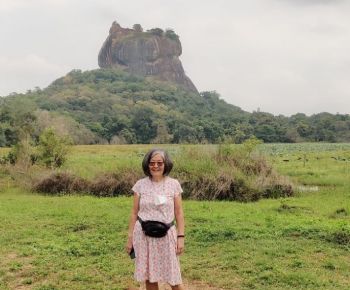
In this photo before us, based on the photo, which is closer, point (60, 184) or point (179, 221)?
point (179, 221)

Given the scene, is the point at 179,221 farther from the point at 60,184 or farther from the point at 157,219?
the point at 60,184

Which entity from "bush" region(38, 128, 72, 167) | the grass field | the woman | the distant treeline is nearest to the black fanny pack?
the woman

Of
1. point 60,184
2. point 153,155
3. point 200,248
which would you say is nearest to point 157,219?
point 153,155

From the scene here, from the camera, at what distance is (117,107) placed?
304 ft

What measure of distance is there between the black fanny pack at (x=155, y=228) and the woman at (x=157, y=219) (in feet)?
0.15

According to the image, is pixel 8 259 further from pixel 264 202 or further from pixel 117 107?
pixel 117 107

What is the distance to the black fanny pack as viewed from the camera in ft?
18.1

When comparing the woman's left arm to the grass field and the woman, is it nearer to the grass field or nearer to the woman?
the woman

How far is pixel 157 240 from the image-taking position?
18.5 ft

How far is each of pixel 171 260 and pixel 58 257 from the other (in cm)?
438

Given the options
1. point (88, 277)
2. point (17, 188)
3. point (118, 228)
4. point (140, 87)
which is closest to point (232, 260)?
point (88, 277)

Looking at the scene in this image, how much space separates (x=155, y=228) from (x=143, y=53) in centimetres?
18034

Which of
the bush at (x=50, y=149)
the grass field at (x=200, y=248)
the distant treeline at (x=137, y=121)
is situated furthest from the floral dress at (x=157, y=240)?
the distant treeline at (x=137, y=121)

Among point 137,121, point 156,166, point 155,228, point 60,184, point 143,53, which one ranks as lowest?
point 60,184
